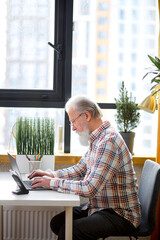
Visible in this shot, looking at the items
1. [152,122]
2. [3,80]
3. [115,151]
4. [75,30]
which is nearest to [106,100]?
Result: [152,122]

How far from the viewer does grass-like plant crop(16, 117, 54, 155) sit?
114 inches

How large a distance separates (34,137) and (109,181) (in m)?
0.82

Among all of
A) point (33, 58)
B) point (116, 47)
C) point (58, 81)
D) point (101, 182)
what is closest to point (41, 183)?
point (101, 182)

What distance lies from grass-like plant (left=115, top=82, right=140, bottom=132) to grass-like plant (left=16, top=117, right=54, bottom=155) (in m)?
0.58

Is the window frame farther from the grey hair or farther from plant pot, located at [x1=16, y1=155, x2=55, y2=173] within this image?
the grey hair

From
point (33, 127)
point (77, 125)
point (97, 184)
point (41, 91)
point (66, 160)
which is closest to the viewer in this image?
point (97, 184)

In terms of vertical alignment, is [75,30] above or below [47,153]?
above

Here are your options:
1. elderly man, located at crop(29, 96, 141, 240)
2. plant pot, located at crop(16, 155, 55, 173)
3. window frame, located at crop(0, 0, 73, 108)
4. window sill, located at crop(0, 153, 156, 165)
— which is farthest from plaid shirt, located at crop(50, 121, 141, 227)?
window frame, located at crop(0, 0, 73, 108)

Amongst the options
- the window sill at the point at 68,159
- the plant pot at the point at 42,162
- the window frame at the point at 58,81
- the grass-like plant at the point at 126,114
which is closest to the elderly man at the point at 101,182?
the plant pot at the point at 42,162

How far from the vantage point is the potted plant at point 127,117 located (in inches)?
123

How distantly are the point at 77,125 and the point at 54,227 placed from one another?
713 mm

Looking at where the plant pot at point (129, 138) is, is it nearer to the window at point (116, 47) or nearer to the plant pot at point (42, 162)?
the window at point (116, 47)

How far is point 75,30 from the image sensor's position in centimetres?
331

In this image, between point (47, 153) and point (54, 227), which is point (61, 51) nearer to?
point (47, 153)
